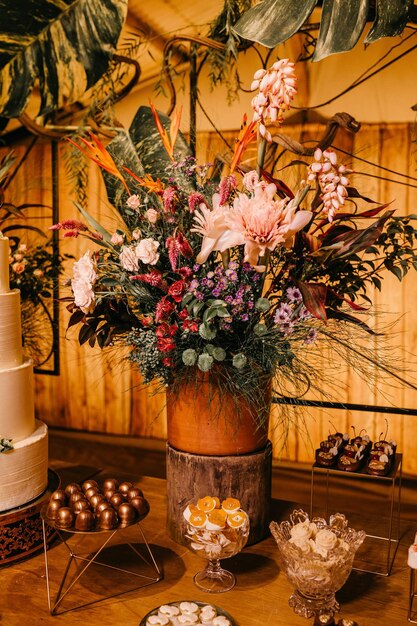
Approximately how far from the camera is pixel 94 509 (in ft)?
4.19

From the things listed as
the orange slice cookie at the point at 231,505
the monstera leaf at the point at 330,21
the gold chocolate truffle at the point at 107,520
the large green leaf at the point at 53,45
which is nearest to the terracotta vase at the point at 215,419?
the orange slice cookie at the point at 231,505

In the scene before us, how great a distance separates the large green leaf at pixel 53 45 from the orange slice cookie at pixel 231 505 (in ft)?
5.58

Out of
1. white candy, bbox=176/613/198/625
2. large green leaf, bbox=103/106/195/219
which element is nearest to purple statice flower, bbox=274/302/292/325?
white candy, bbox=176/613/198/625

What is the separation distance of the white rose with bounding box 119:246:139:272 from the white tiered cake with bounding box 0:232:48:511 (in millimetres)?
371

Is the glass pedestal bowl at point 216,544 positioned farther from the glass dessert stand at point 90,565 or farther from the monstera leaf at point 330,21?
the monstera leaf at point 330,21

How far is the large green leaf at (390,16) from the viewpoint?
1.64m

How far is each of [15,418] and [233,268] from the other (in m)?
0.64

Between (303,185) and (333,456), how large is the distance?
0.57 metres

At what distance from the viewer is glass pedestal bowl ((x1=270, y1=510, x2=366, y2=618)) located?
1116 mm

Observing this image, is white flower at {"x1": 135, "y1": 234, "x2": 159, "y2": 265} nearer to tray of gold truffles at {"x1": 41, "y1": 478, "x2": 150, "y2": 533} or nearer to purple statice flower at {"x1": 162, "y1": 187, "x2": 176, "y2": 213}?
purple statice flower at {"x1": 162, "y1": 187, "x2": 176, "y2": 213}

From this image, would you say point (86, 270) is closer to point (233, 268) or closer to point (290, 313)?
point (233, 268)

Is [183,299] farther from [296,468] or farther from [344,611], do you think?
[296,468]

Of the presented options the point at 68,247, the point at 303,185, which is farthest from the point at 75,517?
the point at 68,247

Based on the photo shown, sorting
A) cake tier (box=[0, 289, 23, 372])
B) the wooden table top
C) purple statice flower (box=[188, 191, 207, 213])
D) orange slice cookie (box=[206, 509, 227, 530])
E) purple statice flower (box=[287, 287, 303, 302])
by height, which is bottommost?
the wooden table top
